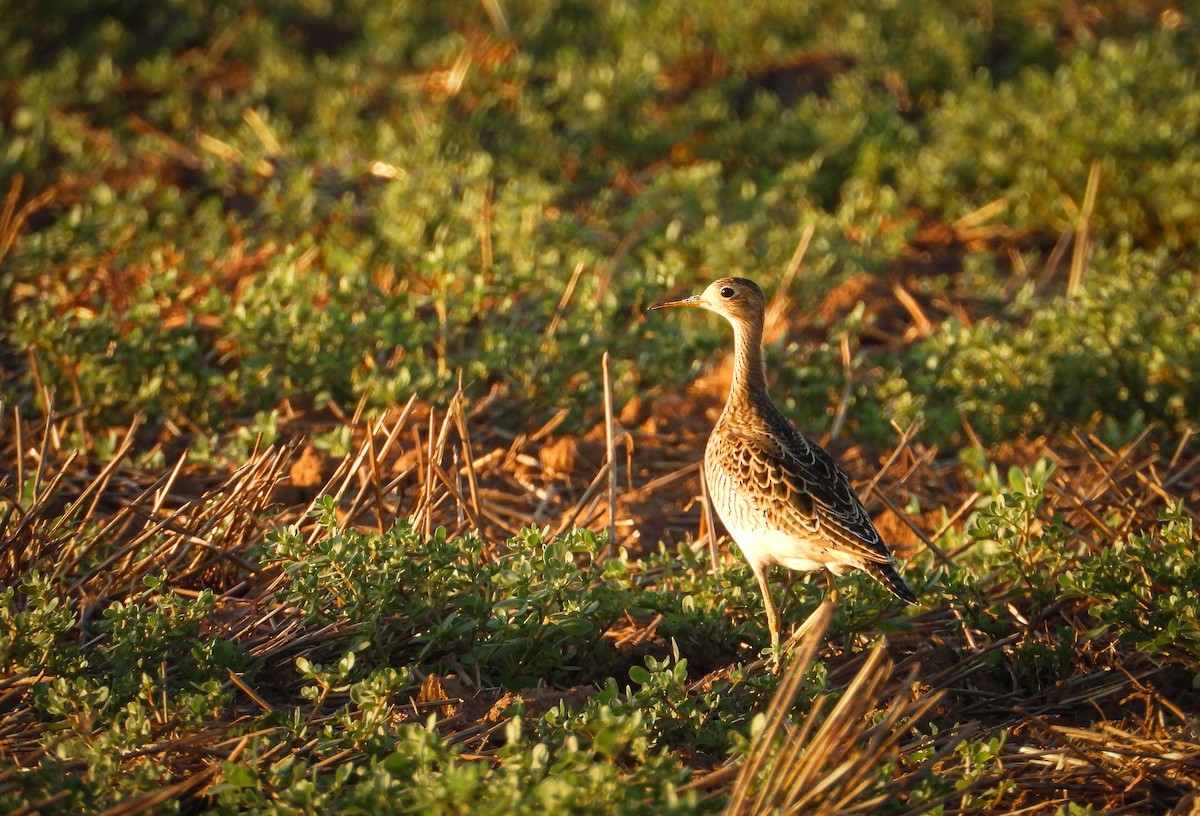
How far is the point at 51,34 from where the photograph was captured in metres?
11.9

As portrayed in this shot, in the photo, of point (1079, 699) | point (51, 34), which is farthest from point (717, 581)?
point (51, 34)

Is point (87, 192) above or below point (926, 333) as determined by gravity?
above

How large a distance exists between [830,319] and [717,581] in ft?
11.7

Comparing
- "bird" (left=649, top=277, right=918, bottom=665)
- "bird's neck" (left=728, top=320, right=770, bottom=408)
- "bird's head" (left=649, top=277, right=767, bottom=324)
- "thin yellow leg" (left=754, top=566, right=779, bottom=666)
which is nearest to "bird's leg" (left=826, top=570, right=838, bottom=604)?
"bird" (left=649, top=277, right=918, bottom=665)

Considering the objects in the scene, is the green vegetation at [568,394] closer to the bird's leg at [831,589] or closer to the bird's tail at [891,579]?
the bird's leg at [831,589]

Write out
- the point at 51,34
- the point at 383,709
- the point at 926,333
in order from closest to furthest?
1. the point at 383,709
2. the point at 926,333
3. the point at 51,34

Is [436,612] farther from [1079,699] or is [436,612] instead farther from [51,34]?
[51,34]

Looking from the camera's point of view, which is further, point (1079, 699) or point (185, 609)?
point (1079, 699)

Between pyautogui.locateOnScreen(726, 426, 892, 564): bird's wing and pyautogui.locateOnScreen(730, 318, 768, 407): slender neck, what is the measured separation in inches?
11.6

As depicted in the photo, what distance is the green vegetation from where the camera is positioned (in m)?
3.89

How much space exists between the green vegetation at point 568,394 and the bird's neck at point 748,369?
0.66 meters

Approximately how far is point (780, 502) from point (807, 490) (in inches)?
4.7

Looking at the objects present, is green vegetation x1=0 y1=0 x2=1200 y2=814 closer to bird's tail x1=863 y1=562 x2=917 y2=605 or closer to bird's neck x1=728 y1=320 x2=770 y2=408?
bird's tail x1=863 y1=562 x2=917 y2=605

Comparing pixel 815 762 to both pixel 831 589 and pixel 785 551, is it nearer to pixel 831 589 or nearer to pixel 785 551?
pixel 785 551
